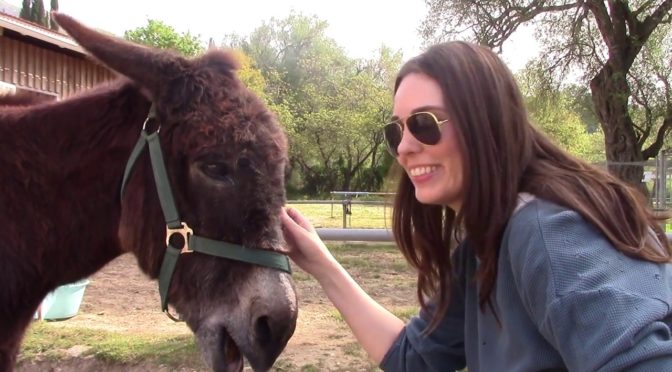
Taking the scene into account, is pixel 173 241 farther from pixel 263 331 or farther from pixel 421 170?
pixel 421 170

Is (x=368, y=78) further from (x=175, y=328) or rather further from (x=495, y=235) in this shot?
(x=495, y=235)

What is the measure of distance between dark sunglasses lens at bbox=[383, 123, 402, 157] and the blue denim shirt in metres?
0.56

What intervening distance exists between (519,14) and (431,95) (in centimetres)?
1514

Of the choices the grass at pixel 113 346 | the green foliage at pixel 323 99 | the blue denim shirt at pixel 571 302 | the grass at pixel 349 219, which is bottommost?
the grass at pixel 113 346

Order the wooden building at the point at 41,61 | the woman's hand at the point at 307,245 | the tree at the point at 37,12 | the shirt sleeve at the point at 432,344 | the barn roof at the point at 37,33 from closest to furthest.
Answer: the shirt sleeve at the point at 432,344, the woman's hand at the point at 307,245, the barn roof at the point at 37,33, the wooden building at the point at 41,61, the tree at the point at 37,12

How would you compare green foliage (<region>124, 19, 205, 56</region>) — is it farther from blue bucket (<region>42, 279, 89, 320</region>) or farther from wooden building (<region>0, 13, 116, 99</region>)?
blue bucket (<region>42, 279, 89, 320</region>)

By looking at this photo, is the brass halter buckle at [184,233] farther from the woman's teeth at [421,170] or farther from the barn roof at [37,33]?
the barn roof at [37,33]

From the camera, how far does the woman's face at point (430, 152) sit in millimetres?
1773

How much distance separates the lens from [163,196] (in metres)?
2.29

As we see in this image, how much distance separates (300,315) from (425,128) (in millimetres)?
4943

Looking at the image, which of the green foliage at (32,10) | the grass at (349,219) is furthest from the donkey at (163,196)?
the green foliage at (32,10)

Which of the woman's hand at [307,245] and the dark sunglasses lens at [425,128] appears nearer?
the dark sunglasses lens at [425,128]

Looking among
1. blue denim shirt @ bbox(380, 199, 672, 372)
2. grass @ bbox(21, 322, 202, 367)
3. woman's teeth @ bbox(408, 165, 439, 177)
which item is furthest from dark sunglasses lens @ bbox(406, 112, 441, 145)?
grass @ bbox(21, 322, 202, 367)

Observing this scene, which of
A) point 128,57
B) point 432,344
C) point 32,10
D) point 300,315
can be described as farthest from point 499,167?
point 32,10
